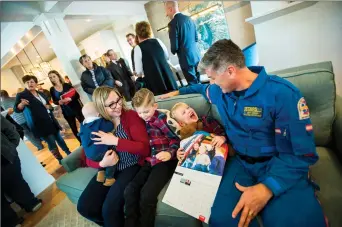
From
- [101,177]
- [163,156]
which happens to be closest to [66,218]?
[101,177]

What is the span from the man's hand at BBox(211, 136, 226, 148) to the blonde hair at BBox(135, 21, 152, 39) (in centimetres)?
145

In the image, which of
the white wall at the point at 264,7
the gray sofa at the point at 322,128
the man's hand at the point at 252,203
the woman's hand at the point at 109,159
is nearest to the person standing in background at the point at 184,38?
the white wall at the point at 264,7

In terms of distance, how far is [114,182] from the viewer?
1153mm

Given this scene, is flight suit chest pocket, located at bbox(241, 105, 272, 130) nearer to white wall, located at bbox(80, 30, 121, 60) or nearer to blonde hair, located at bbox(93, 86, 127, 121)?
blonde hair, located at bbox(93, 86, 127, 121)

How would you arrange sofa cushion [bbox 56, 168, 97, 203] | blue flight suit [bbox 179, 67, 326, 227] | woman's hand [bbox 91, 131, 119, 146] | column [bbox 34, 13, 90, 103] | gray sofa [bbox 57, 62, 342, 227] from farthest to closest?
1. column [bbox 34, 13, 90, 103]
2. sofa cushion [bbox 56, 168, 97, 203]
3. woman's hand [bbox 91, 131, 119, 146]
4. gray sofa [bbox 57, 62, 342, 227]
5. blue flight suit [bbox 179, 67, 326, 227]

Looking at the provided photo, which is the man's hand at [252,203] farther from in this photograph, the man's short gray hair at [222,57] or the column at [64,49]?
the column at [64,49]

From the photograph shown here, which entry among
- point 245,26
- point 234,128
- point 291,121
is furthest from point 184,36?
point 291,121

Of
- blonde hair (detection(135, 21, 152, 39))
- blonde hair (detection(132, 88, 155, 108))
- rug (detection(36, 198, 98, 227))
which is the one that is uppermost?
blonde hair (detection(135, 21, 152, 39))

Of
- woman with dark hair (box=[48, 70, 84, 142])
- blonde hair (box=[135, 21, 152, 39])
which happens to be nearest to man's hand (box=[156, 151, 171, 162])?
blonde hair (box=[135, 21, 152, 39])

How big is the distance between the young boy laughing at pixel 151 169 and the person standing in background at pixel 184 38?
1.26m

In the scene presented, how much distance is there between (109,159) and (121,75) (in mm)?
2048

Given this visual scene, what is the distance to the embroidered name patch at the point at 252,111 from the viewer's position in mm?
747

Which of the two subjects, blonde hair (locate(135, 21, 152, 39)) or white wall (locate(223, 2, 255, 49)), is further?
white wall (locate(223, 2, 255, 49))

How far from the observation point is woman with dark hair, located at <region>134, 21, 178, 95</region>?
1932 mm
